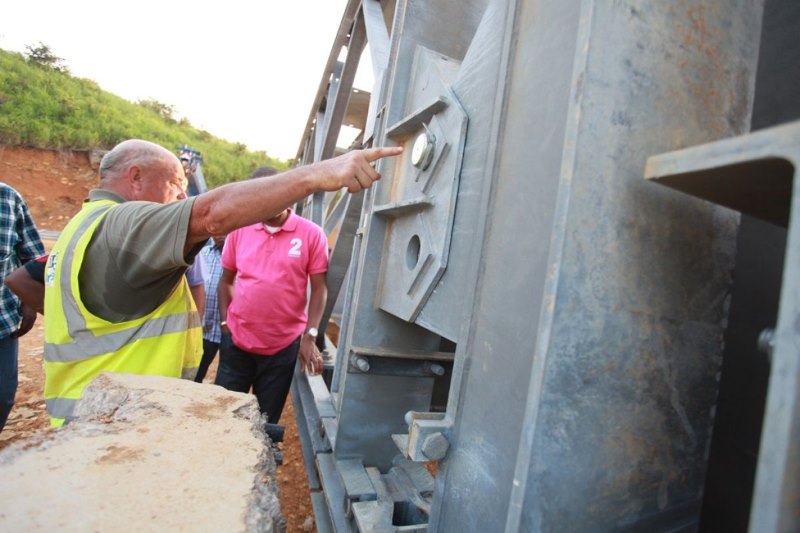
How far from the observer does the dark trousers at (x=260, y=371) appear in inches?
124

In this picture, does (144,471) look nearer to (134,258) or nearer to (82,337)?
(134,258)

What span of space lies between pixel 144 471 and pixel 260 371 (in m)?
2.25

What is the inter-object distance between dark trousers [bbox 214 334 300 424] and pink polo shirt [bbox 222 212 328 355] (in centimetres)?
9

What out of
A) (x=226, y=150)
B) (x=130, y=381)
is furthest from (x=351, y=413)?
(x=226, y=150)

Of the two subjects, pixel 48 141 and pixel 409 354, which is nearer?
pixel 409 354

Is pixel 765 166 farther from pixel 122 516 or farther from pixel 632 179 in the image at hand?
pixel 122 516

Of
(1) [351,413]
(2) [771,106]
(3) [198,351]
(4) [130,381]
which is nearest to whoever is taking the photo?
(2) [771,106]

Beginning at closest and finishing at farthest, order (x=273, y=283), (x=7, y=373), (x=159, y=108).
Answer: (x=7, y=373) → (x=273, y=283) → (x=159, y=108)

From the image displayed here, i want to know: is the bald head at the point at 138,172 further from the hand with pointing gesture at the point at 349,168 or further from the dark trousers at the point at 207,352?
the dark trousers at the point at 207,352

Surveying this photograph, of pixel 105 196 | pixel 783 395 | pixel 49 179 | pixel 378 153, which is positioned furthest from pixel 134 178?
pixel 49 179

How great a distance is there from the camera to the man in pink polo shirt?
3.04 meters

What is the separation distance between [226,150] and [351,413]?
25022mm

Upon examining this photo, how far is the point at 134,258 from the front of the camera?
1.67 meters

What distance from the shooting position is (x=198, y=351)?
7.22ft
